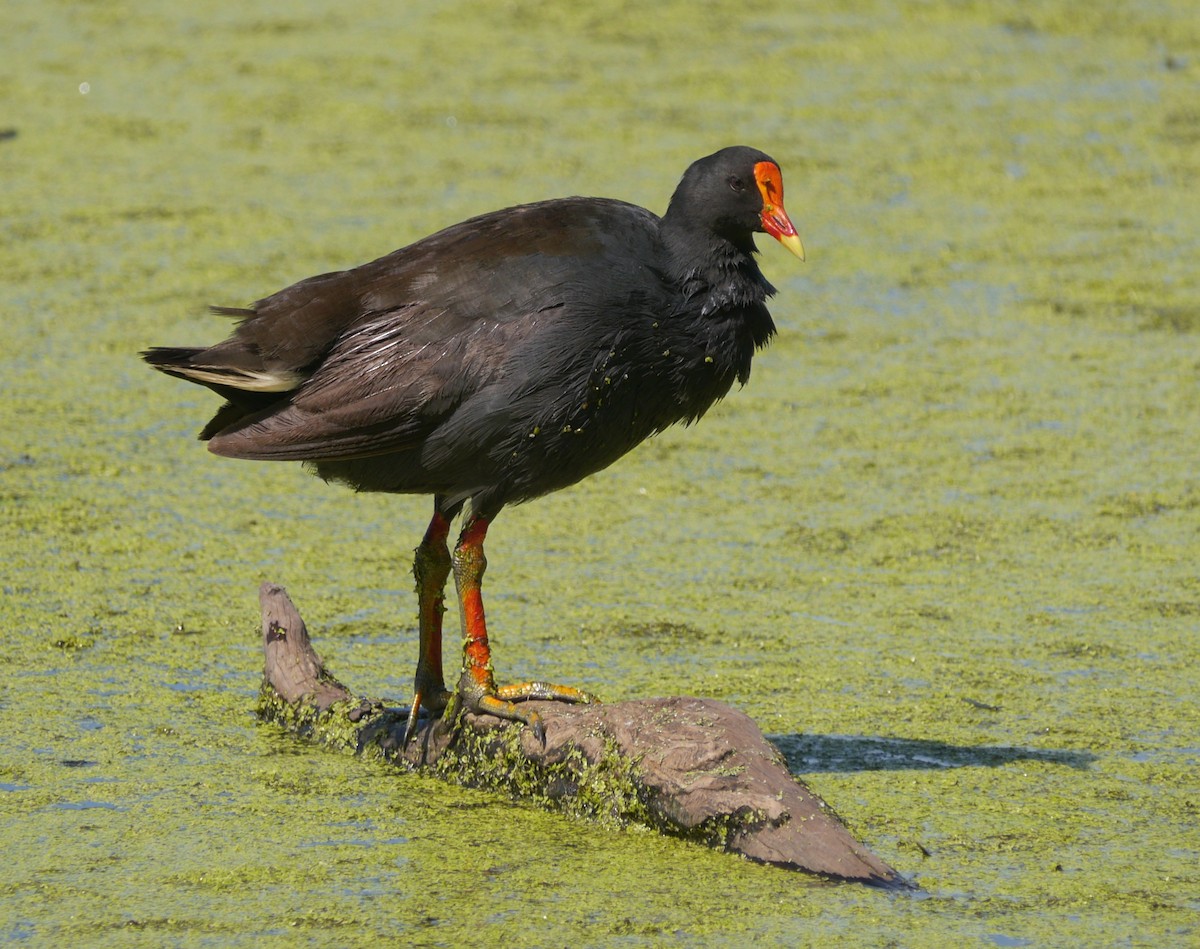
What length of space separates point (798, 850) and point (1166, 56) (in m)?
6.73

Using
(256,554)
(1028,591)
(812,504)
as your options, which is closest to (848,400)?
(812,504)

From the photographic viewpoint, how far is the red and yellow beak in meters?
3.83

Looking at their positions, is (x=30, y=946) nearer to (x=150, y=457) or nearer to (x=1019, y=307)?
(x=150, y=457)

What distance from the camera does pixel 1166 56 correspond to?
29.2 ft

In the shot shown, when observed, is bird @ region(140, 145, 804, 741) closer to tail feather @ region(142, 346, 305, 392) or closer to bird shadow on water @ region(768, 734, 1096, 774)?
tail feather @ region(142, 346, 305, 392)

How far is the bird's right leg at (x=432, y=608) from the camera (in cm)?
380

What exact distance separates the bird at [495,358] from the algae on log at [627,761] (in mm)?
61

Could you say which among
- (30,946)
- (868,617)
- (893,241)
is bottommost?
(30,946)

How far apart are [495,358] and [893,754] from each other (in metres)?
1.17

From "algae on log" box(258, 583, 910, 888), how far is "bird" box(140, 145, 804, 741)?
6 cm

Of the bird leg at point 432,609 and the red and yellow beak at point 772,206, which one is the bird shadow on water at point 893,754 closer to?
the bird leg at point 432,609

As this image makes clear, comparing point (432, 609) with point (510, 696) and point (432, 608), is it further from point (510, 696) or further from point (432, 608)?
point (510, 696)

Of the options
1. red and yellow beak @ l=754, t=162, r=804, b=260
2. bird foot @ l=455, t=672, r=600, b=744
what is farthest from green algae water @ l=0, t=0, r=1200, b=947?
red and yellow beak @ l=754, t=162, r=804, b=260

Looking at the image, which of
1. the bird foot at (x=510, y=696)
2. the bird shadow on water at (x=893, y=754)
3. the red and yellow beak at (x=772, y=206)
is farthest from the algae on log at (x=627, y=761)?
the red and yellow beak at (x=772, y=206)
